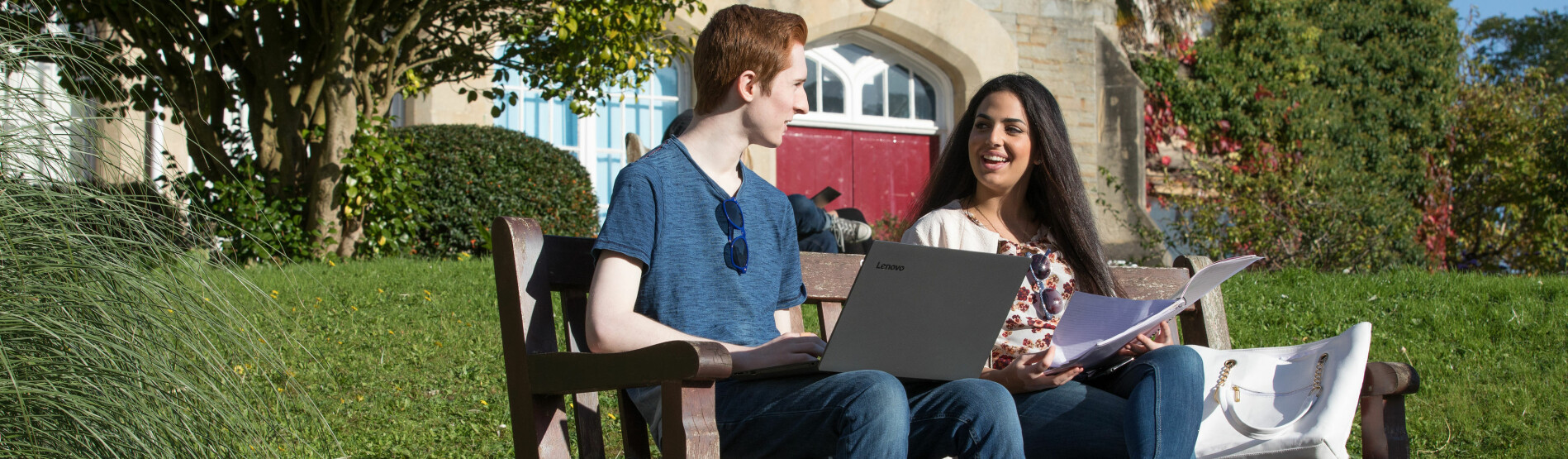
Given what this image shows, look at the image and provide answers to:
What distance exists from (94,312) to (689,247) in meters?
1.09

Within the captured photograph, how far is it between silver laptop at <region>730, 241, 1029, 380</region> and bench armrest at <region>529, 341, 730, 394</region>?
27 centimetres

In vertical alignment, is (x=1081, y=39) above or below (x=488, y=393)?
above

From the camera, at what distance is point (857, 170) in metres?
12.1

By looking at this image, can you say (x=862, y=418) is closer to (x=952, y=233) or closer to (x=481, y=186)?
(x=952, y=233)

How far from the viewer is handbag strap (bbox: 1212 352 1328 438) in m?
2.50

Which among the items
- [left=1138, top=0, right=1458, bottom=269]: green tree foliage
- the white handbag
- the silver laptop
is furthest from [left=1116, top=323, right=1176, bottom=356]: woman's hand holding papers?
[left=1138, top=0, right=1458, bottom=269]: green tree foliage

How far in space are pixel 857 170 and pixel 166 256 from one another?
10.0 metres

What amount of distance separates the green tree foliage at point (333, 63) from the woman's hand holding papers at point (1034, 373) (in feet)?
16.8

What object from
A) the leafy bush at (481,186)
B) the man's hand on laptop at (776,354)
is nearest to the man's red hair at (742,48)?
the man's hand on laptop at (776,354)

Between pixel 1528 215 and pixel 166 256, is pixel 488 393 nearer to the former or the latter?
pixel 166 256

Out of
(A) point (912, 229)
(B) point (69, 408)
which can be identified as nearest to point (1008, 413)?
(A) point (912, 229)

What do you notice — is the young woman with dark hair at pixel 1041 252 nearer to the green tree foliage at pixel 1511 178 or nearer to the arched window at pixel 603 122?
the arched window at pixel 603 122

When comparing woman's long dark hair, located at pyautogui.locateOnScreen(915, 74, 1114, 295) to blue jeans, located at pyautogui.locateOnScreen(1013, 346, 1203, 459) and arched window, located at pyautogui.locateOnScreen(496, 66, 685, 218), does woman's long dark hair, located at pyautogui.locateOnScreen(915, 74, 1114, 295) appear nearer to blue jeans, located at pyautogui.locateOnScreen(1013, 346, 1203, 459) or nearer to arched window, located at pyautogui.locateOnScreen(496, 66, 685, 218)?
blue jeans, located at pyautogui.locateOnScreen(1013, 346, 1203, 459)

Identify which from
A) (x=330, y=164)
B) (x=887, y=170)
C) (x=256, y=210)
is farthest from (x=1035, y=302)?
(x=887, y=170)
